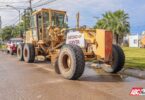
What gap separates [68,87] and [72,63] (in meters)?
1.81

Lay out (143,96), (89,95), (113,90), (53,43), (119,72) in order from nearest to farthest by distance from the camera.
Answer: (143,96) → (89,95) → (113,90) → (119,72) → (53,43)

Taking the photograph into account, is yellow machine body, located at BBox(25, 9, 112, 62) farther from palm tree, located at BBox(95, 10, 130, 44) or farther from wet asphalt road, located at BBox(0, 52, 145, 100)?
palm tree, located at BBox(95, 10, 130, 44)

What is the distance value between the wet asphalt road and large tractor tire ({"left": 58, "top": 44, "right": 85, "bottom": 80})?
0.25 m

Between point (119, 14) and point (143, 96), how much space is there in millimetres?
59806

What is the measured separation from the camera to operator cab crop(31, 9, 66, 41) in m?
19.1

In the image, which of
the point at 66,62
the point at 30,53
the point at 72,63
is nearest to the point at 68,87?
the point at 72,63

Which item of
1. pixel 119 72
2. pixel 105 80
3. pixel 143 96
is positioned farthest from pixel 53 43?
pixel 143 96

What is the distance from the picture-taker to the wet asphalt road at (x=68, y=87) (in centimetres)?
887

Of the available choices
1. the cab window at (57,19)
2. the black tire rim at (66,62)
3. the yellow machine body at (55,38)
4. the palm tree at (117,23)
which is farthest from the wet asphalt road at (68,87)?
the palm tree at (117,23)

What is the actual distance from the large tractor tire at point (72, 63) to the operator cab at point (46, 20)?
6.01 metres

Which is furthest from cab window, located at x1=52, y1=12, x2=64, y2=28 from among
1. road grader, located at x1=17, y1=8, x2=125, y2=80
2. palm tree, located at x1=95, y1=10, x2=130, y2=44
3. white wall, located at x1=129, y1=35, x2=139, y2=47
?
white wall, located at x1=129, y1=35, x2=139, y2=47

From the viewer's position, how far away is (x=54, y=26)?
18.1 metres

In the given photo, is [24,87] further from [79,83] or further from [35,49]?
[35,49]

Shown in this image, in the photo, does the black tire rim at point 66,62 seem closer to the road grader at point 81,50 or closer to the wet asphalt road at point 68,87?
the road grader at point 81,50
